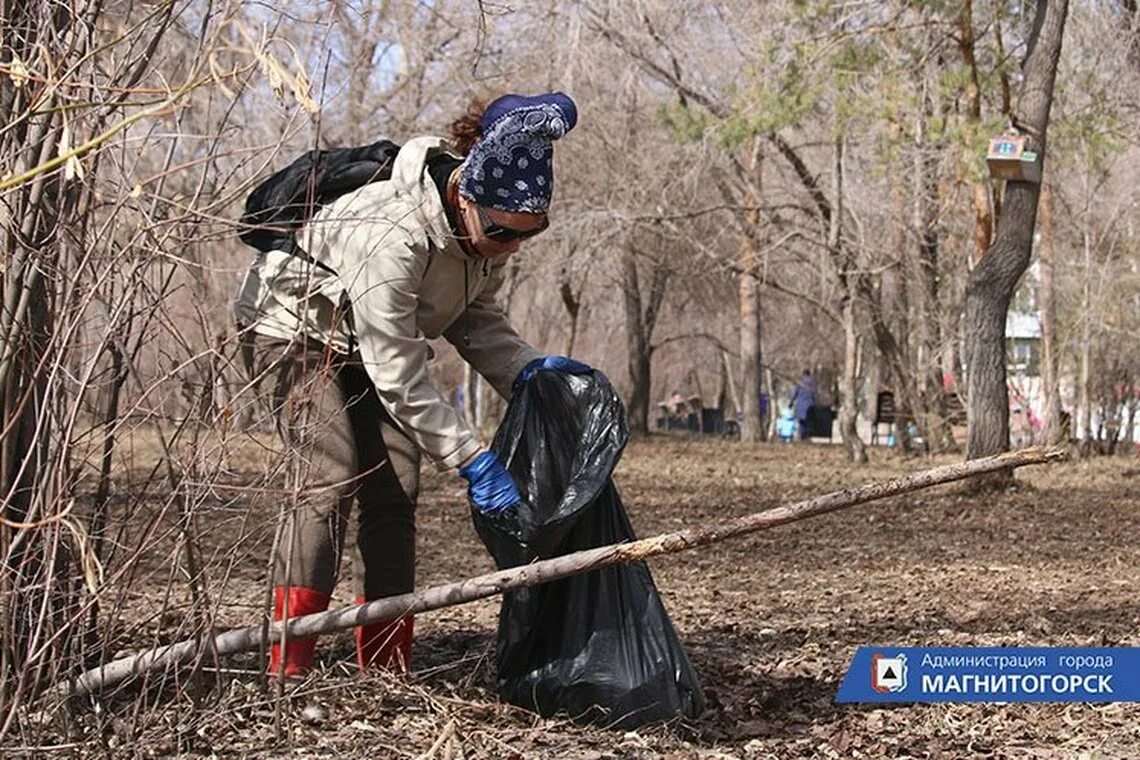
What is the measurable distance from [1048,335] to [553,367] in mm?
14183

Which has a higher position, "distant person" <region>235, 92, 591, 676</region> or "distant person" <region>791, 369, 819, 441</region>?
"distant person" <region>235, 92, 591, 676</region>

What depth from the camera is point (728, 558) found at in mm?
7191

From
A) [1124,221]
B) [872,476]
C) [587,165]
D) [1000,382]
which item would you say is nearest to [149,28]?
[1000,382]

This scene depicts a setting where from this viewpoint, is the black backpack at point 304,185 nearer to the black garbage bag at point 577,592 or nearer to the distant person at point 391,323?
the distant person at point 391,323

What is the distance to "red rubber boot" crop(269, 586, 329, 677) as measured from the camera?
3.55 metres

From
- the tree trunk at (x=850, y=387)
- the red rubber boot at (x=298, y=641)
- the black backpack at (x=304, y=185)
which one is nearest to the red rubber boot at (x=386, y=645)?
the red rubber boot at (x=298, y=641)

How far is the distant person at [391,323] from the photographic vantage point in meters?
3.40

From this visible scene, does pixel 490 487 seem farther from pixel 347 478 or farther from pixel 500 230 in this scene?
pixel 500 230

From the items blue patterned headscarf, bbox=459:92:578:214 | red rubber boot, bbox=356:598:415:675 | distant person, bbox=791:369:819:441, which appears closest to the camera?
blue patterned headscarf, bbox=459:92:578:214

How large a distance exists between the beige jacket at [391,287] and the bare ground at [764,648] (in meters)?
0.47

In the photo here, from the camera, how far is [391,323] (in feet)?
11.2

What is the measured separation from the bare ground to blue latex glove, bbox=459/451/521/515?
370mm

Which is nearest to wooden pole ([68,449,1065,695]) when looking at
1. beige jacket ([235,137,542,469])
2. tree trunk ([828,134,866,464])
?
beige jacket ([235,137,542,469])

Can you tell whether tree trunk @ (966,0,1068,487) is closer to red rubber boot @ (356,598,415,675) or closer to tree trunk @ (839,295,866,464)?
tree trunk @ (839,295,866,464)
